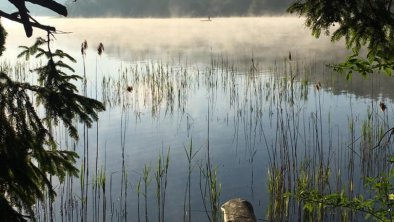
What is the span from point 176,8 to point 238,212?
331 ft

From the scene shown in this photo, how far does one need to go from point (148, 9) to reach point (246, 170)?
104 metres

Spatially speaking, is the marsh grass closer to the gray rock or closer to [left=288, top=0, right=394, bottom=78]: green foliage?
the gray rock

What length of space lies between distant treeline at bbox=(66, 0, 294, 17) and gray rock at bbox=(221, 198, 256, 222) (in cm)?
7262

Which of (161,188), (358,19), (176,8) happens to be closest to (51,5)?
(358,19)

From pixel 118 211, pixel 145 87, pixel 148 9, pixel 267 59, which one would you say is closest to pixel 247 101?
pixel 145 87

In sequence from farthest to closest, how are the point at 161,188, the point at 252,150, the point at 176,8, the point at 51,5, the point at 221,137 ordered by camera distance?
the point at 176,8 < the point at 221,137 < the point at 252,150 < the point at 161,188 < the point at 51,5

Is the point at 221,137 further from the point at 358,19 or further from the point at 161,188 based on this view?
the point at 358,19

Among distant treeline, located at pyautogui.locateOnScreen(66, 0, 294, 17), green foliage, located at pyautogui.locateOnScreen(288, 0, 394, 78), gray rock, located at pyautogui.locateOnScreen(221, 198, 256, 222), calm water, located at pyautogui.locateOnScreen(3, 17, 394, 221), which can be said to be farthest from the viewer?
distant treeline, located at pyautogui.locateOnScreen(66, 0, 294, 17)

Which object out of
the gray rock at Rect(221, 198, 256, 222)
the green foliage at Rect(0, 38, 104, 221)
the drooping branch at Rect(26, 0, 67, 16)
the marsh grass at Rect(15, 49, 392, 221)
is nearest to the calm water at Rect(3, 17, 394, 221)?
the marsh grass at Rect(15, 49, 392, 221)

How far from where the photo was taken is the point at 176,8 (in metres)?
104

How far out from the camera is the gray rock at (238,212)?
18.2 ft

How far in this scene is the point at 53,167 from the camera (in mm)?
3334

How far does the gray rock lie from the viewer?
5.56m

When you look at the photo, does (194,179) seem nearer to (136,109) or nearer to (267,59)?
(136,109)
